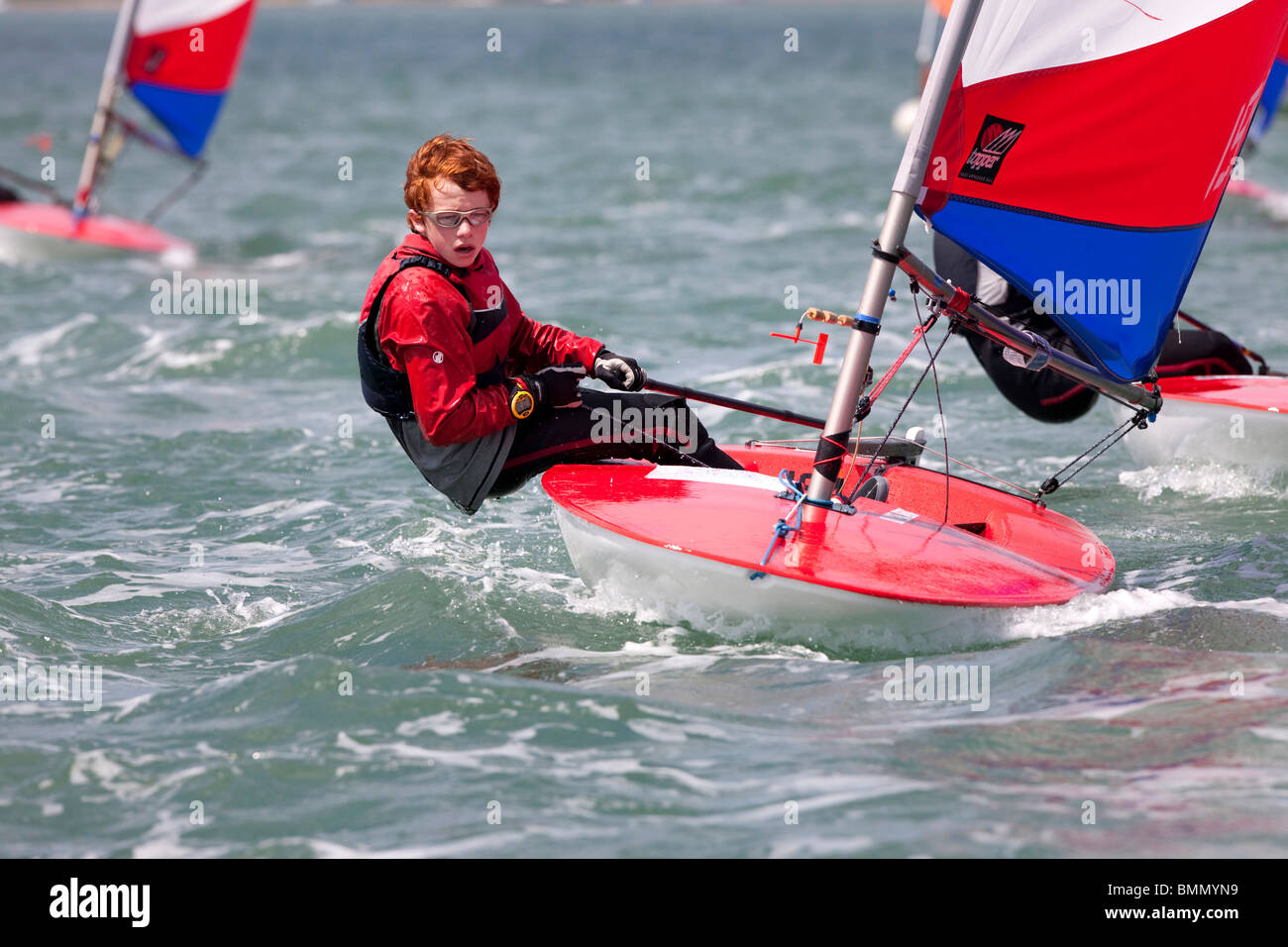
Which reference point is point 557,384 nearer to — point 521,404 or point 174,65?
point 521,404

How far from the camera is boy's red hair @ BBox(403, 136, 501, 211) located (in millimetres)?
4211

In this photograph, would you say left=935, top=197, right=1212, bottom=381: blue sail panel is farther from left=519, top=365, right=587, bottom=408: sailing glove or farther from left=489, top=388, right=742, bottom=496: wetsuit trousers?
left=519, top=365, right=587, bottom=408: sailing glove

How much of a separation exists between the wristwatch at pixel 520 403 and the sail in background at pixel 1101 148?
1394mm

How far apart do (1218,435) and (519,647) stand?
332cm

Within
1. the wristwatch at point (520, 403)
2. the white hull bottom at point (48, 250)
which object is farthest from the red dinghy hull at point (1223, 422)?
the white hull bottom at point (48, 250)

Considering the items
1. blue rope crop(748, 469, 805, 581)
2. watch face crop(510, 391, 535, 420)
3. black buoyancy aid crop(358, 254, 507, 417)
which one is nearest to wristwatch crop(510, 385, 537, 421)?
watch face crop(510, 391, 535, 420)

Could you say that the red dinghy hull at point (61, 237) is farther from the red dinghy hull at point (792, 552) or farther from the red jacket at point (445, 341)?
the red dinghy hull at point (792, 552)

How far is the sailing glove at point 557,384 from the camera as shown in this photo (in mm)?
4488

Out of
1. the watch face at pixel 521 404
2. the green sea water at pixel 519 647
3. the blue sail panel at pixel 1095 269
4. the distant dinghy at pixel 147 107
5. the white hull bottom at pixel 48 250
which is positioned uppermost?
the distant dinghy at pixel 147 107

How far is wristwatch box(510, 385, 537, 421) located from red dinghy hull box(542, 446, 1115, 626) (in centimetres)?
27

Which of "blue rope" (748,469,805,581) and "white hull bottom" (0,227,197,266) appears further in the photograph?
"white hull bottom" (0,227,197,266)

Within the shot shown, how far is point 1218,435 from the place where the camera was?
19.8 ft

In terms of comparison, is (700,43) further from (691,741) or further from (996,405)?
(691,741)

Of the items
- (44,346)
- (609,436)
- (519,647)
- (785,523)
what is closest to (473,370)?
(609,436)
